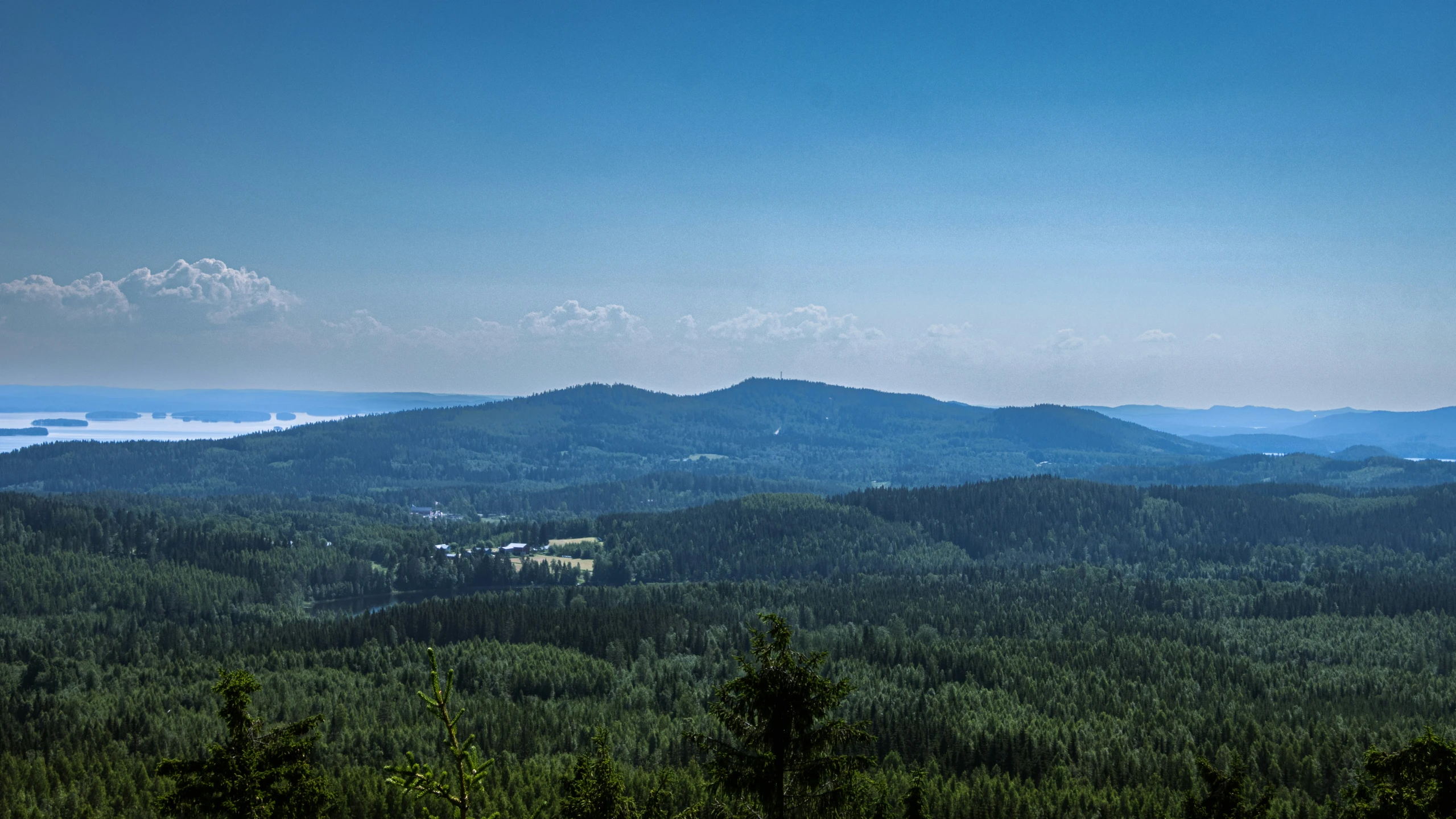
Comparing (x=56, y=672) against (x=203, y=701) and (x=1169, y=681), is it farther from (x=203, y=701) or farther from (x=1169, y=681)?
(x=1169, y=681)

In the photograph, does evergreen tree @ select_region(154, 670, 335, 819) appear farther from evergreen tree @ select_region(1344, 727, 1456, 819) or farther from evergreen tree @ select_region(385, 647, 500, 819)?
evergreen tree @ select_region(1344, 727, 1456, 819)

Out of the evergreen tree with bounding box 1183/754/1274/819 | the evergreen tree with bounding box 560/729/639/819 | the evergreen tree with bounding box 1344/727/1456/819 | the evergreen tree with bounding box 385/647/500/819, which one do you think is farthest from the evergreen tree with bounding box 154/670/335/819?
the evergreen tree with bounding box 1344/727/1456/819

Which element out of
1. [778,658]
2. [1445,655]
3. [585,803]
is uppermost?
[778,658]

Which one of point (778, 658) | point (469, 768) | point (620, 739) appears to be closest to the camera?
point (469, 768)

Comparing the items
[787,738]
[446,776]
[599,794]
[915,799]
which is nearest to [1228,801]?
[915,799]

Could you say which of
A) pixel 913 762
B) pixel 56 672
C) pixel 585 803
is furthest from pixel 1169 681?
pixel 56 672

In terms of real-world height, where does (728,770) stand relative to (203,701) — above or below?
above
